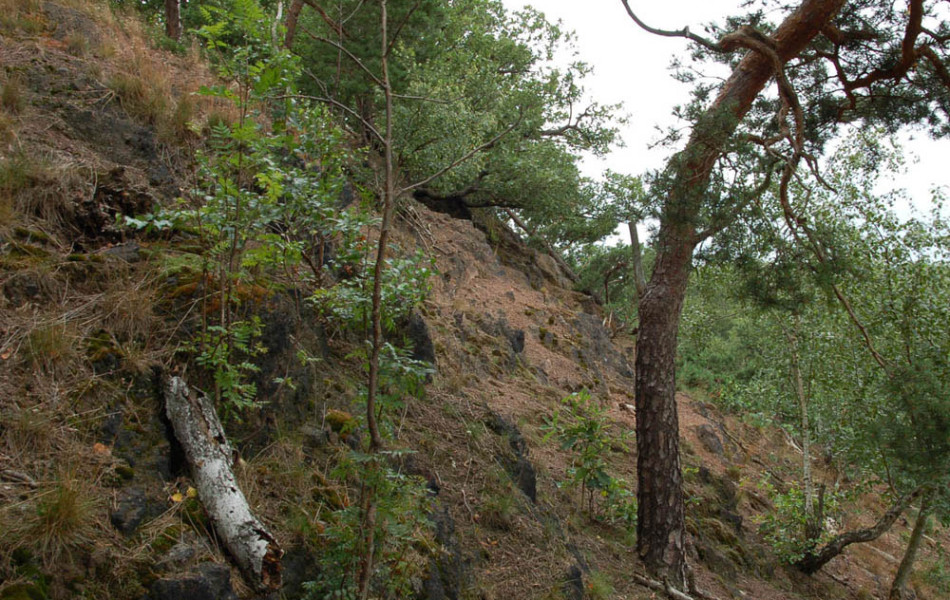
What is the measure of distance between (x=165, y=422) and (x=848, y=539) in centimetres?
798

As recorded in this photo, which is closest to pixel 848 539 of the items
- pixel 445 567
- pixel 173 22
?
pixel 445 567

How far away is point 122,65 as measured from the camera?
596 cm

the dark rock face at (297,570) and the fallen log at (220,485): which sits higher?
the fallen log at (220,485)

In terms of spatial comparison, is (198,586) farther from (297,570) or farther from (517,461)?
(517,461)

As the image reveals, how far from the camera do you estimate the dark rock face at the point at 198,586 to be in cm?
256

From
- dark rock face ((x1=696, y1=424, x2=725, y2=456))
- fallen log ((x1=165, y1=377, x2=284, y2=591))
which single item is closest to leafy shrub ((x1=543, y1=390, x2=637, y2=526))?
fallen log ((x1=165, y1=377, x2=284, y2=591))

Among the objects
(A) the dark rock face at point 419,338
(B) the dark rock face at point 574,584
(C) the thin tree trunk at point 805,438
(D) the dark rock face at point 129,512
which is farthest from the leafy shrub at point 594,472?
(D) the dark rock face at point 129,512

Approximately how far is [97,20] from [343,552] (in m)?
7.02

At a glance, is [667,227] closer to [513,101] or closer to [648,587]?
[648,587]

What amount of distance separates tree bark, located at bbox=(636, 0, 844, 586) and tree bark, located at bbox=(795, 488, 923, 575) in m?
3.28

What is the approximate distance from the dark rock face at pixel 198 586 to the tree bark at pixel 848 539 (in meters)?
7.42

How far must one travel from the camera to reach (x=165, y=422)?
324cm

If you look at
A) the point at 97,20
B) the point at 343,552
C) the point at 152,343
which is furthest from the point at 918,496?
the point at 97,20

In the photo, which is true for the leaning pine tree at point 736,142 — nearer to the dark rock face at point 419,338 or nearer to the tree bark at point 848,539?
the dark rock face at point 419,338
